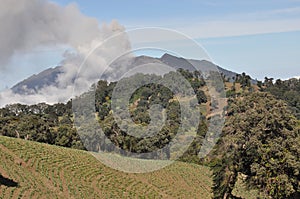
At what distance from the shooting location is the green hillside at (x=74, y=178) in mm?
38125

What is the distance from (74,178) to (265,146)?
74.1 ft

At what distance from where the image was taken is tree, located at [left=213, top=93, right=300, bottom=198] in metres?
32.8

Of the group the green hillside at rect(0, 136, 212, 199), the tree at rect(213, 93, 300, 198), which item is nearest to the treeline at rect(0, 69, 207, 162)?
the green hillside at rect(0, 136, 212, 199)

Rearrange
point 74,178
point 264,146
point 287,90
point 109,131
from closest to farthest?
1. point 264,146
2. point 74,178
3. point 109,131
4. point 287,90

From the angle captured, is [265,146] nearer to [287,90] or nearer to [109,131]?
[109,131]

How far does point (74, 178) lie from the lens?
4653cm

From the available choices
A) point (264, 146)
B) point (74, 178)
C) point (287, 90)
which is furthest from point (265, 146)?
point (287, 90)

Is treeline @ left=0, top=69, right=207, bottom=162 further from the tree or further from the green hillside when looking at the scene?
the tree

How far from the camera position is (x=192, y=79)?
6348 inches

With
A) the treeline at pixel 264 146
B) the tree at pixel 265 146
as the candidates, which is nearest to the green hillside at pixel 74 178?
the treeline at pixel 264 146

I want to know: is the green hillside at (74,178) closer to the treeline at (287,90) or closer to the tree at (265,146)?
the tree at (265,146)

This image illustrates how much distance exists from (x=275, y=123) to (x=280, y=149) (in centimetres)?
208

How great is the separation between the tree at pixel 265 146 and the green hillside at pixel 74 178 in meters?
16.1

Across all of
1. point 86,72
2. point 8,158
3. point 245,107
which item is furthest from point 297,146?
point 8,158
